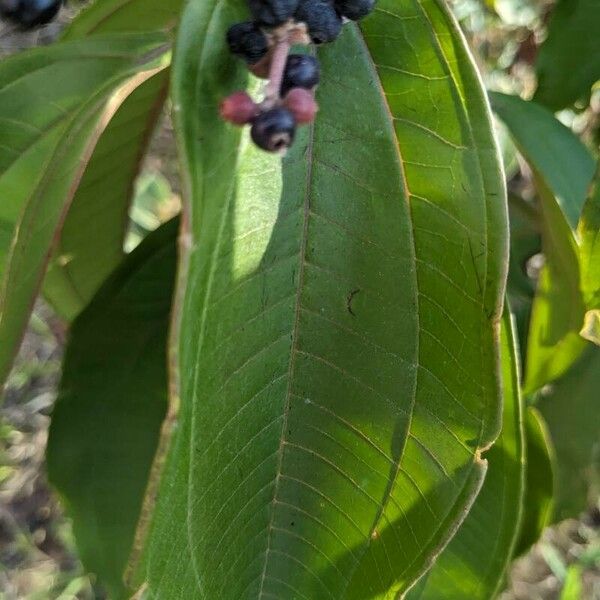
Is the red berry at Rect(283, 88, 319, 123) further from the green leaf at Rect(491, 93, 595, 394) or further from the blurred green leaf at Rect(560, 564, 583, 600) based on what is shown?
the blurred green leaf at Rect(560, 564, 583, 600)

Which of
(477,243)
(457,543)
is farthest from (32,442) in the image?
(477,243)

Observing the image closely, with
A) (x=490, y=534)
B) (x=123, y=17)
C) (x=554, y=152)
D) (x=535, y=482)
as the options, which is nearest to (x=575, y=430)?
(x=535, y=482)

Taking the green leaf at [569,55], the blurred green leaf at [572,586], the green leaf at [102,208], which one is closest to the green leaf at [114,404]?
the green leaf at [102,208]

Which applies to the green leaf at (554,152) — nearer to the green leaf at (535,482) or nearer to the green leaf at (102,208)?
the green leaf at (535,482)

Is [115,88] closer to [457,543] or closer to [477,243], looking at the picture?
[477,243]

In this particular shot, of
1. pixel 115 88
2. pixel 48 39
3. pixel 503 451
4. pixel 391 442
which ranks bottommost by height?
pixel 48 39

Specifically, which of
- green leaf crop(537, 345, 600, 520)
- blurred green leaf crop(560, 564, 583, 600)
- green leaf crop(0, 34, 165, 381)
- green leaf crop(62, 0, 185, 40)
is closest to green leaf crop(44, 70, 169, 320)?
green leaf crop(62, 0, 185, 40)
